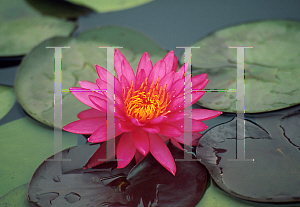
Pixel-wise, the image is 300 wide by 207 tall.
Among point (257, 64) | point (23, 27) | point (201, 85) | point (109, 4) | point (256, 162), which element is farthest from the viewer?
point (109, 4)

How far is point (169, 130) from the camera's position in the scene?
1254 millimetres

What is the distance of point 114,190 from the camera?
3.90ft

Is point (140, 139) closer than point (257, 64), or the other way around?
point (140, 139)

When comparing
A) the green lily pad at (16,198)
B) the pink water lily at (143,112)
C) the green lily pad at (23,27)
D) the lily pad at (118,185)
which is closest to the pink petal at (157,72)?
the pink water lily at (143,112)

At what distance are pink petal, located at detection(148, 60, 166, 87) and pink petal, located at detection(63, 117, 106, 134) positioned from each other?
37 centimetres

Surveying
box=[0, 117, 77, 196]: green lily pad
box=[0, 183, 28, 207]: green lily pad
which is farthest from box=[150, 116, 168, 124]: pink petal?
box=[0, 183, 28, 207]: green lily pad

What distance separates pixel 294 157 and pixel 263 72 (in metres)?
0.74

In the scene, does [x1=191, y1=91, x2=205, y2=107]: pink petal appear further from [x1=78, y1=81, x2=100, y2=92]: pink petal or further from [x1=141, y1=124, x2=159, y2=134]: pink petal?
[x1=78, y1=81, x2=100, y2=92]: pink petal

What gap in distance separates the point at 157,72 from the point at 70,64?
85 centimetres

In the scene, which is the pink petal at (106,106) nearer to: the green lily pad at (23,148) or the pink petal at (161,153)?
the pink petal at (161,153)

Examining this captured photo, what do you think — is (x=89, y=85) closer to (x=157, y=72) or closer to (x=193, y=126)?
(x=157, y=72)

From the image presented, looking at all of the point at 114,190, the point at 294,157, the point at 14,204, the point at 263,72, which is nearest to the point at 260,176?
the point at 294,157

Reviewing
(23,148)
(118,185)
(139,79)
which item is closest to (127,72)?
(139,79)

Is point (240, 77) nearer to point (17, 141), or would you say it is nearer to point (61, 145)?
point (61, 145)
